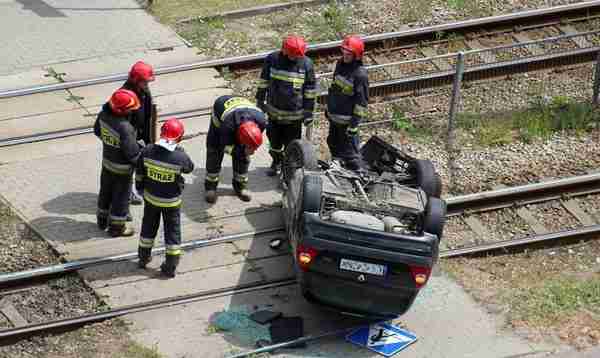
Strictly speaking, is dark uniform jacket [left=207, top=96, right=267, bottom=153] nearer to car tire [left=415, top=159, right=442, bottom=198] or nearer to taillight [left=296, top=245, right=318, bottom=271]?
car tire [left=415, top=159, right=442, bottom=198]

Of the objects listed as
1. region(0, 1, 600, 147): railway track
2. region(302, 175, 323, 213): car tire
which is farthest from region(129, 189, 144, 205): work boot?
region(302, 175, 323, 213): car tire

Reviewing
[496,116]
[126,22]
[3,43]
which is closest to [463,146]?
[496,116]

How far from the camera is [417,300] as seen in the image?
12.3 meters

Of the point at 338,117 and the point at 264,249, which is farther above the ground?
the point at 338,117

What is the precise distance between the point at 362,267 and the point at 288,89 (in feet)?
11.3

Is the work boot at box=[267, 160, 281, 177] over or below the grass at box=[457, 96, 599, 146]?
below


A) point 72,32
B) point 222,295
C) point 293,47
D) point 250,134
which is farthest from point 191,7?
point 222,295

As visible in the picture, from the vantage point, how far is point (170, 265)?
40.2 ft

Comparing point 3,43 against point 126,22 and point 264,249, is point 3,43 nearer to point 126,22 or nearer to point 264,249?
point 126,22

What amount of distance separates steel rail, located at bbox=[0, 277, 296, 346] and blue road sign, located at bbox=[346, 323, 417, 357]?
1147 mm

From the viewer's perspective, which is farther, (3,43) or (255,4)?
(255,4)

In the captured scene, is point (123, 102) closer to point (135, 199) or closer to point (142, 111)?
point (142, 111)

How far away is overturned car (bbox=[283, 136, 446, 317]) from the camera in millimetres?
10977

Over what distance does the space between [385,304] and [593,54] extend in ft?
24.2
